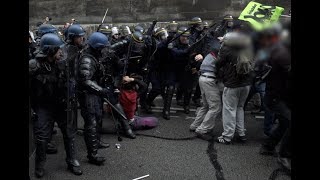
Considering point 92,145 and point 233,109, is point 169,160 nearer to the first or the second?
point 92,145

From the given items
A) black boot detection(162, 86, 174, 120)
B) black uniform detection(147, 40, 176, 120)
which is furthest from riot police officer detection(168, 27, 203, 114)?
A: black boot detection(162, 86, 174, 120)

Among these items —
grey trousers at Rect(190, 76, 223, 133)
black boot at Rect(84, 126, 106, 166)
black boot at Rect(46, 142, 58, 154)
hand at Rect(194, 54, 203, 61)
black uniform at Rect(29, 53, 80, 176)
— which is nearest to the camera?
black uniform at Rect(29, 53, 80, 176)

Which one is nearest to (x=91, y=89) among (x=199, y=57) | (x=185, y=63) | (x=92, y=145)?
(x=92, y=145)

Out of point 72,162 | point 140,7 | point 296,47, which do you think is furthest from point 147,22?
point 296,47

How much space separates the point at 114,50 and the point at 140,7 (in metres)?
8.06

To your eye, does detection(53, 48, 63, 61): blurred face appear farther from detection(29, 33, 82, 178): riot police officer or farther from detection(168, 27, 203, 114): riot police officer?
detection(168, 27, 203, 114): riot police officer

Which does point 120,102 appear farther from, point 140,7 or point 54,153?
point 140,7

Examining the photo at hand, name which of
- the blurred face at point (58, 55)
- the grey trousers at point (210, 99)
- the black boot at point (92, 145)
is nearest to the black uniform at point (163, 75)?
the grey trousers at point (210, 99)

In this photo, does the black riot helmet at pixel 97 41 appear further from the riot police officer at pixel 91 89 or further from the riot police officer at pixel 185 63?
the riot police officer at pixel 185 63

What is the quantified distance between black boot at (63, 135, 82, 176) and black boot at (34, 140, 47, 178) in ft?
0.93

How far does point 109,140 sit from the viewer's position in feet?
20.6

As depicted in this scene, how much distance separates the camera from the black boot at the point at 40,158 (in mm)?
4676

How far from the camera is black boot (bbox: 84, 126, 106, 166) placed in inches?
200

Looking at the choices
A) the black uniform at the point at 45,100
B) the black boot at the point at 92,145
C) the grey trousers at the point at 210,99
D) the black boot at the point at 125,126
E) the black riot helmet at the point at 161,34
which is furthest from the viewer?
the black riot helmet at the point at 161,34
